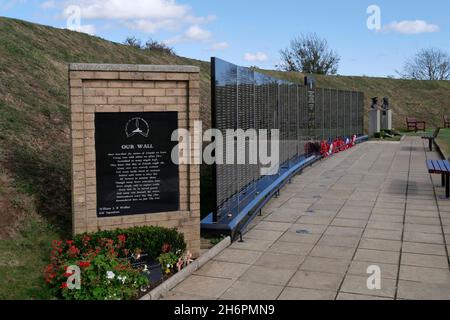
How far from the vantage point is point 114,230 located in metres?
6.06

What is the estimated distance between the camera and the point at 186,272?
600cm

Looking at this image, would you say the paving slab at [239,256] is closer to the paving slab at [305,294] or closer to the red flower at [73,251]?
the paving slab at [305,294]

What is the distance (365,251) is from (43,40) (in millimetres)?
18026

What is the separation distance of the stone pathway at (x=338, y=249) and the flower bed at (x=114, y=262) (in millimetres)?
370

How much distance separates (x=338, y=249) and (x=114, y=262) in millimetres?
3325

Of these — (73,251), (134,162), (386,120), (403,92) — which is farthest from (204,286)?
(403,92)

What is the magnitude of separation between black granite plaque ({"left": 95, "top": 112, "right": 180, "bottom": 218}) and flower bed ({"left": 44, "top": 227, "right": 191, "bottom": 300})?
1.37ft

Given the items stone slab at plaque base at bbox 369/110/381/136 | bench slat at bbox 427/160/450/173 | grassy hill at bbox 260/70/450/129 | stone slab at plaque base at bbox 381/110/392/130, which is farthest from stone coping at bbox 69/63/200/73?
grassy hill at bbox 260/70/450/129

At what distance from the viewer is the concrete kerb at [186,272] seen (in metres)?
5.30

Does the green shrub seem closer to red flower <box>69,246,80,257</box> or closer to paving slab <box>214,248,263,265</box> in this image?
red flower <box>69,246,80,257</box>

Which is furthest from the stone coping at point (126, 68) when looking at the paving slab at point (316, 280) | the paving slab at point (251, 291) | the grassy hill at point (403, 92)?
the grassy hill at point (403, 92)
